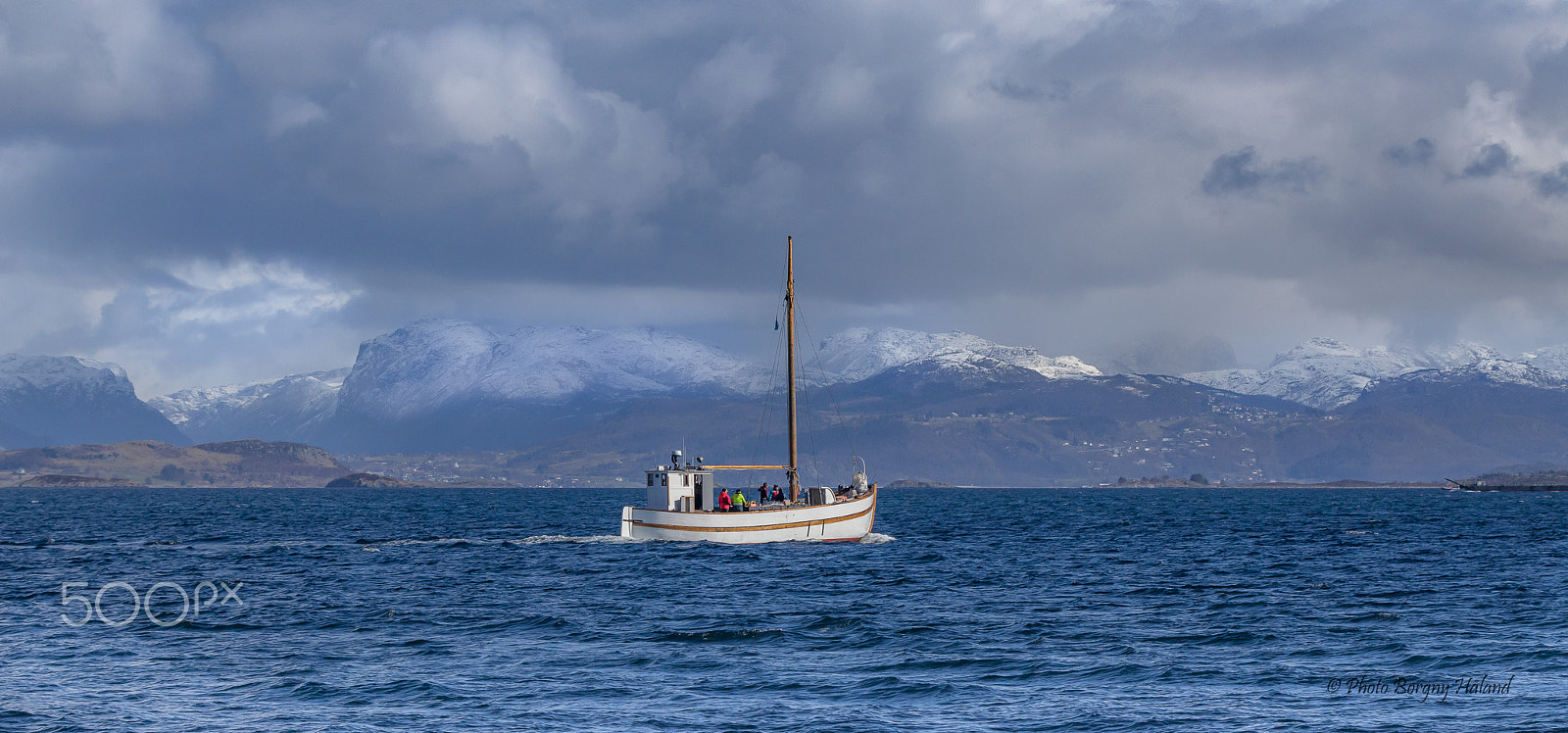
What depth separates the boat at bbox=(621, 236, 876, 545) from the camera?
307ft

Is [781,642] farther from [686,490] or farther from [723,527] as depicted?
[686,490]

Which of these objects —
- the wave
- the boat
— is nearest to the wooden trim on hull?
the boat

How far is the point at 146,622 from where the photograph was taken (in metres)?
55.8

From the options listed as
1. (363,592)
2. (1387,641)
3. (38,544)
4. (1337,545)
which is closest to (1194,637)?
(1387,641)

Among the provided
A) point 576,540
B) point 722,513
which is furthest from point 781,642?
point 576,540

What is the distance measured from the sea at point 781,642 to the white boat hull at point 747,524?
158 cm

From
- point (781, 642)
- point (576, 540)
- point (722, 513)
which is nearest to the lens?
point (781, 642)

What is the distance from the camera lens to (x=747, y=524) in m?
93.6

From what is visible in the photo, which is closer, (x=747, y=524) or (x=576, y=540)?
(x=747, y=524)

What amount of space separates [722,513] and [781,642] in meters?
42.7

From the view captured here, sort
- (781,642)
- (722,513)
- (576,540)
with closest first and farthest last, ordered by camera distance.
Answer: (781,642) → (722,513) → (576,540)

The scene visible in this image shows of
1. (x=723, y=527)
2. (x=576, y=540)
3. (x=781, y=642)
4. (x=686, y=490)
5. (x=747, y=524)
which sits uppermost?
(x=686, y=490)

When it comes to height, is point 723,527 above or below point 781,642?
above

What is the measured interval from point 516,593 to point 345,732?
32457mm
